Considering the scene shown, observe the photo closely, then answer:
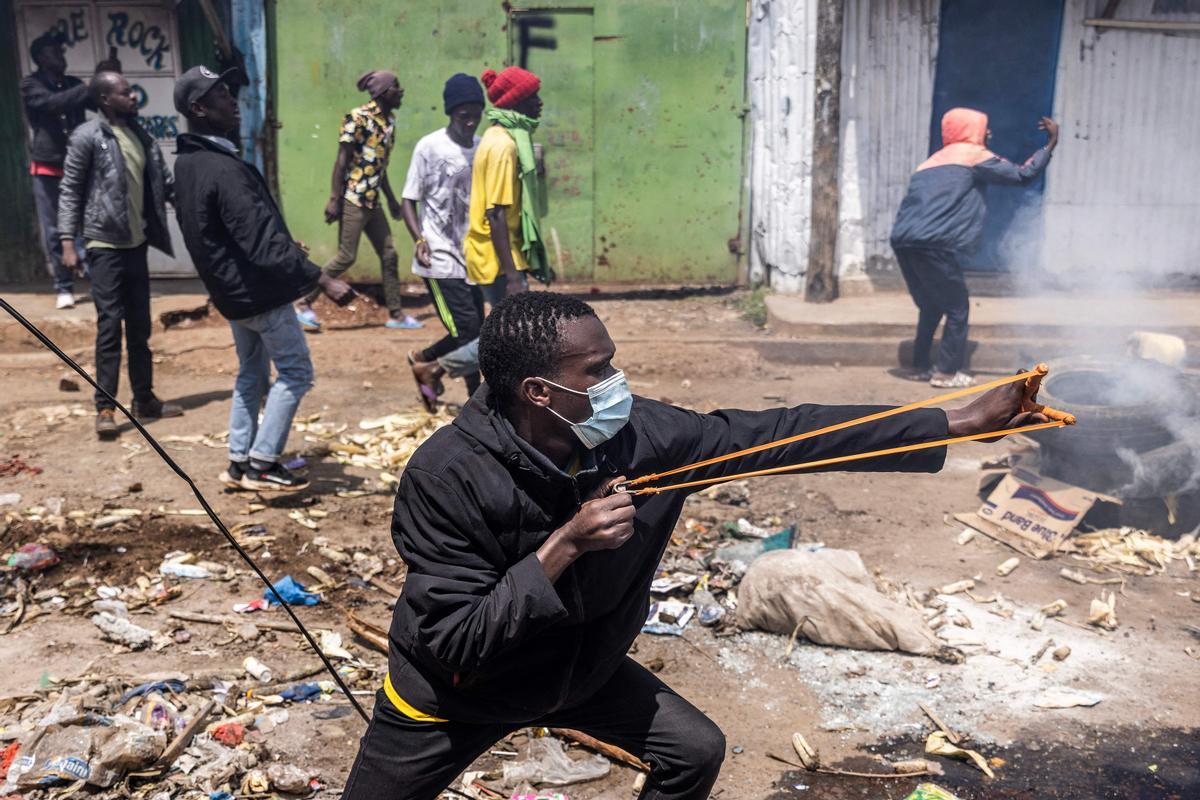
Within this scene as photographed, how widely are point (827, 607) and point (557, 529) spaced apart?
98.5 inches

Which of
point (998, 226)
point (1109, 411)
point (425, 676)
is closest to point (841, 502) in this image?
point (1109, 411)

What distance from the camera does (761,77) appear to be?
36.8 feet

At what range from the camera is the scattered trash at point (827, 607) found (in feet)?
15.5

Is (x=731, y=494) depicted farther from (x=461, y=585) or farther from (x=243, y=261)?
(x=461, y=585)

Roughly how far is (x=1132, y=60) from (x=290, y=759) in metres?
10.3

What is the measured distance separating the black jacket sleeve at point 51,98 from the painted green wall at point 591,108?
72.9 inches

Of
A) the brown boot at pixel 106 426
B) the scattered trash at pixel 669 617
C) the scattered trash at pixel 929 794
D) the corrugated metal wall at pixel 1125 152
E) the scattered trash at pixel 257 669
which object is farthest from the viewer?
the corrugated metal wall at pixel 1125 152

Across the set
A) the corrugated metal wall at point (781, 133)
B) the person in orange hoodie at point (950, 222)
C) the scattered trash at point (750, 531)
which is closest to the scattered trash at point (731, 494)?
the scattered trash at point (750, 531)

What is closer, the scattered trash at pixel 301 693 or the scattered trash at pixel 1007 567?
the scattered trash at pixel 301 693

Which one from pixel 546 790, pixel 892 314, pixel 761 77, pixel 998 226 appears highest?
pixel 761 77

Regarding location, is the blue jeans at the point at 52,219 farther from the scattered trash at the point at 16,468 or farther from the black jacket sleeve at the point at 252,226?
the black jacket sleeve at the point at 252,226

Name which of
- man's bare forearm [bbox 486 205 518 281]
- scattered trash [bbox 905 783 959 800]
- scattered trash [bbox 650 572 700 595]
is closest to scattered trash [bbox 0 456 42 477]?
man's bare forearm [bbox 486 205 518 281]

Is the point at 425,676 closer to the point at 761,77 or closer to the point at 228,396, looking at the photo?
the point at 228,396

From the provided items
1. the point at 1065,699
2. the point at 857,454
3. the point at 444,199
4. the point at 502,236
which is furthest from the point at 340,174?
the point at 857,454
